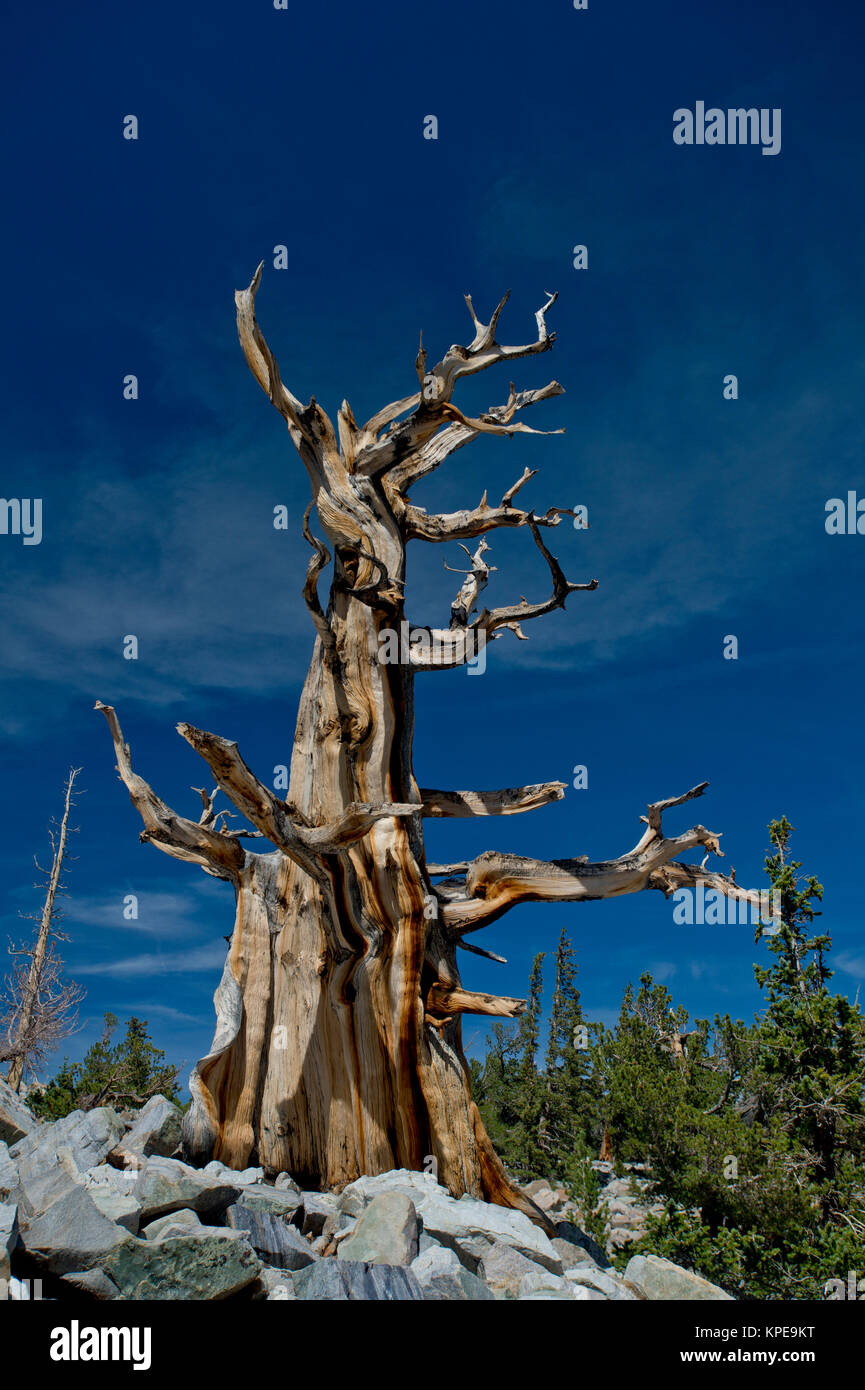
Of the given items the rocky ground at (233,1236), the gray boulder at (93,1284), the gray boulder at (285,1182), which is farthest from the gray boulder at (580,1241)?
the gray boulder at (93,1284)

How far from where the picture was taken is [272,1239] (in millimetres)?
3900

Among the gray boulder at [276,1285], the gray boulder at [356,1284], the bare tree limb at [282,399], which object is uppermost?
the bare tree limb at [282,399]

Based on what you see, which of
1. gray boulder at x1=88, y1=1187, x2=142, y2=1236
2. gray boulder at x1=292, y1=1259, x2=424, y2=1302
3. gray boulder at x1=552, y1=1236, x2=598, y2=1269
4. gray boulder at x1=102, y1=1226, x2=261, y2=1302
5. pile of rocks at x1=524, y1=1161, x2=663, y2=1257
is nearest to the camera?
gray boulder at x1=102, y1=1226, x2=261, y2=1302

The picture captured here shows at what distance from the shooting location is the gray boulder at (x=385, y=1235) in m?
3.77

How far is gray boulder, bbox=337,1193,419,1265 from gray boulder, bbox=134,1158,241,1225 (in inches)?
27.0

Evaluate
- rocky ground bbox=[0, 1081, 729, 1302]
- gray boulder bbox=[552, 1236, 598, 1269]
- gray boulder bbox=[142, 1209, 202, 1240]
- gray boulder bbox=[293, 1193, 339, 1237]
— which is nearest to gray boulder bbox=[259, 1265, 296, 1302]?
rocky ground bbox=[0, 1081, 729, 1302]

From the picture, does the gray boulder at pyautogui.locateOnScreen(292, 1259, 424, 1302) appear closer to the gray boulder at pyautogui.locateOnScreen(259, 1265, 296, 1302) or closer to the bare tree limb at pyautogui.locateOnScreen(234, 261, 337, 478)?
the gray boulder at pyautogui.locateOnScreen(259, 1265, 296, 1302)

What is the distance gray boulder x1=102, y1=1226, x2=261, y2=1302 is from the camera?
306cm

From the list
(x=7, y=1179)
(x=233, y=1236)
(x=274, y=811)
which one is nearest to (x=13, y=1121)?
(x=7, y=1179)

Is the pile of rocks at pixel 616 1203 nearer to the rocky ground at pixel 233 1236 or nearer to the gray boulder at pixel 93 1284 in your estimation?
the rocky ground at pixel 233 1236

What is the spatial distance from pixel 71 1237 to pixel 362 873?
332cm

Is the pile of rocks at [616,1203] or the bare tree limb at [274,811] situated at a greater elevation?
the bare tree limb at [274,811]
